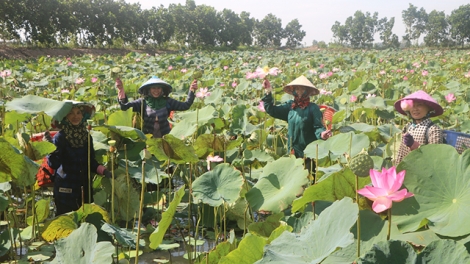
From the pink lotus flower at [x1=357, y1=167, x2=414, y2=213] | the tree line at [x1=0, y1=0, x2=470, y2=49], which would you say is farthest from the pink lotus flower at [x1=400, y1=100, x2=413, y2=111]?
the tree line at [x1=0, y1=0, x2=470, y2=49]

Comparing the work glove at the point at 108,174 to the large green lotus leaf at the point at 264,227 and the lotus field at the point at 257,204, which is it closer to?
the lotus field at the point at 257,204

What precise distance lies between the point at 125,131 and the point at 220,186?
84 centimetres

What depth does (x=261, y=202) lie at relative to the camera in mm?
1850

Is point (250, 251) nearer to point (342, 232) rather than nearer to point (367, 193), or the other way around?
point (342, 232)

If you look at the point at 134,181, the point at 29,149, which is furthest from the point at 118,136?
the point at 29,149

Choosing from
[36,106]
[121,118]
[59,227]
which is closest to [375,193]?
[59,227]

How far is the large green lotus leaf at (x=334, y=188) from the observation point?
1.45 meters

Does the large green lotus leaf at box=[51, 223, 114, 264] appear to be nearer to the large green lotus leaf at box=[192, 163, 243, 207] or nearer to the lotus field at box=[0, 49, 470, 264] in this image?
the lotus field at box=[0, 49, 470, 264]

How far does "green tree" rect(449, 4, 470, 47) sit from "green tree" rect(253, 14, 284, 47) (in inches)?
935

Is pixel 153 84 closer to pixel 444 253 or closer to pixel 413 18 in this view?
pixel 444 253

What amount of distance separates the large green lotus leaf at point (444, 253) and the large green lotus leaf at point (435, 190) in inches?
10.0

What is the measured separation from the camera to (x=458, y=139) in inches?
93.4

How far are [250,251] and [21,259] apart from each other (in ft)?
4.09

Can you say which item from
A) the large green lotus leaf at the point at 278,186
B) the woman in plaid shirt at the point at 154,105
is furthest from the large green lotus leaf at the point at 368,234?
the woman in plaid shirt at the point at 154,105
